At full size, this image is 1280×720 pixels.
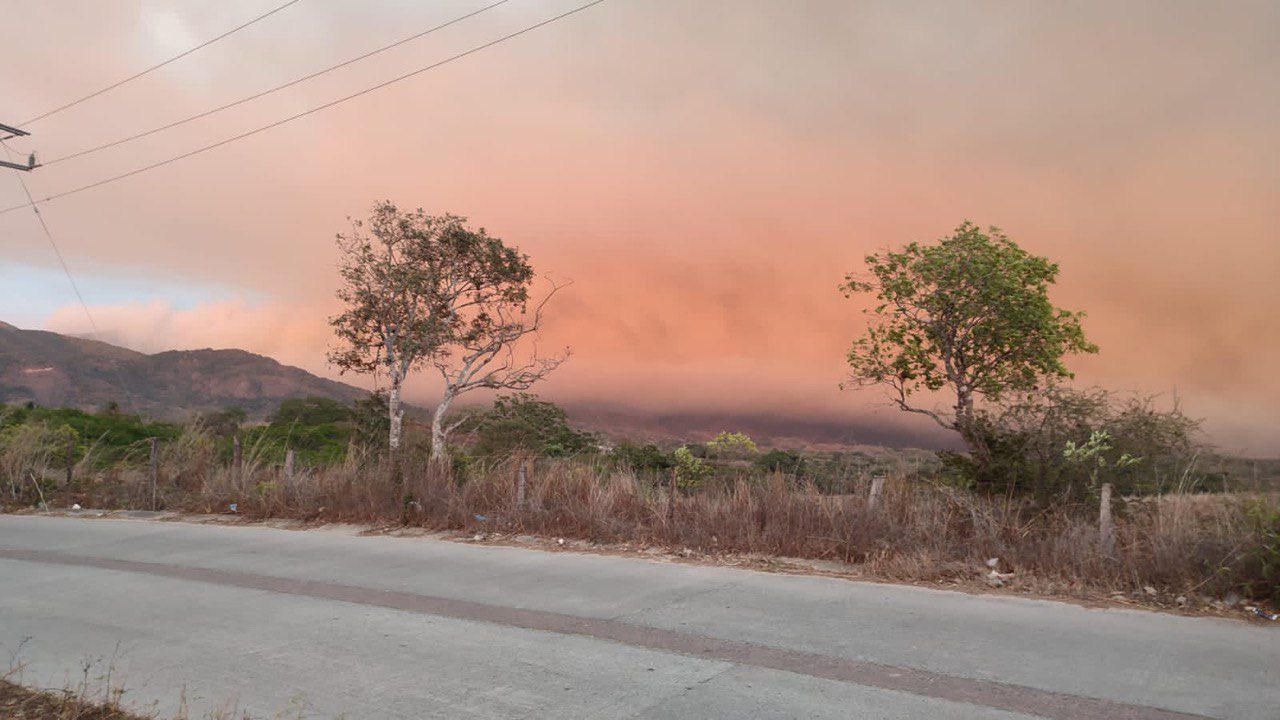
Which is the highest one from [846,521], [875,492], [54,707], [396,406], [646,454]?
[396,406]

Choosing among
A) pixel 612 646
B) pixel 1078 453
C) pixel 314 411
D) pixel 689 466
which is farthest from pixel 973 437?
pixel 314 411

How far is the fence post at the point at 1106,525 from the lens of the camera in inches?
362

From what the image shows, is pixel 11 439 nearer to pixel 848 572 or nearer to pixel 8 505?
pixel 8 505

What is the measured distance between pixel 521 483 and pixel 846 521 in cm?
545

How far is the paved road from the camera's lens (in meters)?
5.51

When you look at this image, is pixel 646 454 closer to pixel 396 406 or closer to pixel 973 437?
pixel 396 406

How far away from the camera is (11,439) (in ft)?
79.5

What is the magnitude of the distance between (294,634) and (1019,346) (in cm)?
2322

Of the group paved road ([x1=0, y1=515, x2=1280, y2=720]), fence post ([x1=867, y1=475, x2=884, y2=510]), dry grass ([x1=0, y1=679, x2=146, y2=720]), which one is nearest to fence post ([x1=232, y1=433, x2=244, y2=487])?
paved road ([x1=0, y1=515, x2=1280, y2=720])

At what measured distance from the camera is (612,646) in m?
6.75

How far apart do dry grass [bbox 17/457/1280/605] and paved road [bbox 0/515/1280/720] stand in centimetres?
102

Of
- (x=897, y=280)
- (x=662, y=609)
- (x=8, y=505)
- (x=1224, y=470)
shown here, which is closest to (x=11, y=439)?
(x=8, y=505)

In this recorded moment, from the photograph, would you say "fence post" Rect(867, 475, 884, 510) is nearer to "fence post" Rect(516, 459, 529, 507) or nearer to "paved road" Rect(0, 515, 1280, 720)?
"paved road" Rect(0, 515, 1280, 720)

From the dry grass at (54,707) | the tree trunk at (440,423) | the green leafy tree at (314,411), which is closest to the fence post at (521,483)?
the dry grass at (54,707)
